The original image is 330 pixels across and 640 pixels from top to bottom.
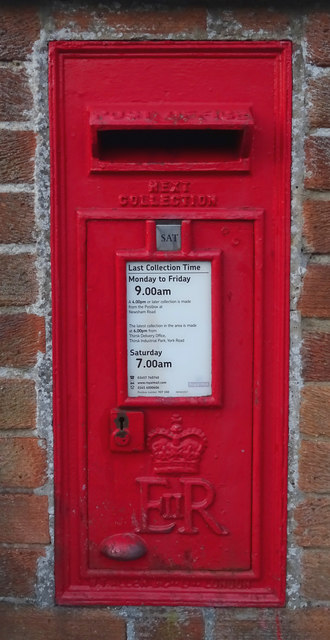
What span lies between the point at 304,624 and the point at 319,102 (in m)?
1.43

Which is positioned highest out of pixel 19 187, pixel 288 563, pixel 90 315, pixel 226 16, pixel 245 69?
pixel 226 16

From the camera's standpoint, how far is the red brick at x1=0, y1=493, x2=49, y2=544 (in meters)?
1.60

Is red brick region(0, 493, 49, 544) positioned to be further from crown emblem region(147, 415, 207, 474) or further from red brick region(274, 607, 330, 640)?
red brick region(274, 607, 330, 640)

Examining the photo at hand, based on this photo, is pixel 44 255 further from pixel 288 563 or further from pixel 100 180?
pixel 288 563

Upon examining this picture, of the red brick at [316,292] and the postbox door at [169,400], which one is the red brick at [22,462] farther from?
the red brick at [316,292]

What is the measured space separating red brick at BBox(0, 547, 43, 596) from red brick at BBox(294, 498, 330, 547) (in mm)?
731

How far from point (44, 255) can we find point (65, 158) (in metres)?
0.26

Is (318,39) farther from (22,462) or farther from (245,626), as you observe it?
(245,626)

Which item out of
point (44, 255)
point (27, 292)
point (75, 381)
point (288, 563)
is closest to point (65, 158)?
point (44, 255)

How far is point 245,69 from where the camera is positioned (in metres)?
1.48

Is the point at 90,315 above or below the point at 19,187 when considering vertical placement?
below

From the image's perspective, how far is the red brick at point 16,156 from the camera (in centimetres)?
151

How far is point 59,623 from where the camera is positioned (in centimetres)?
164

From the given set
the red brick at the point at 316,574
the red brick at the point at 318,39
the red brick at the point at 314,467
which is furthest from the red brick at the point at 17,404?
the red brick at the point at 318,39
